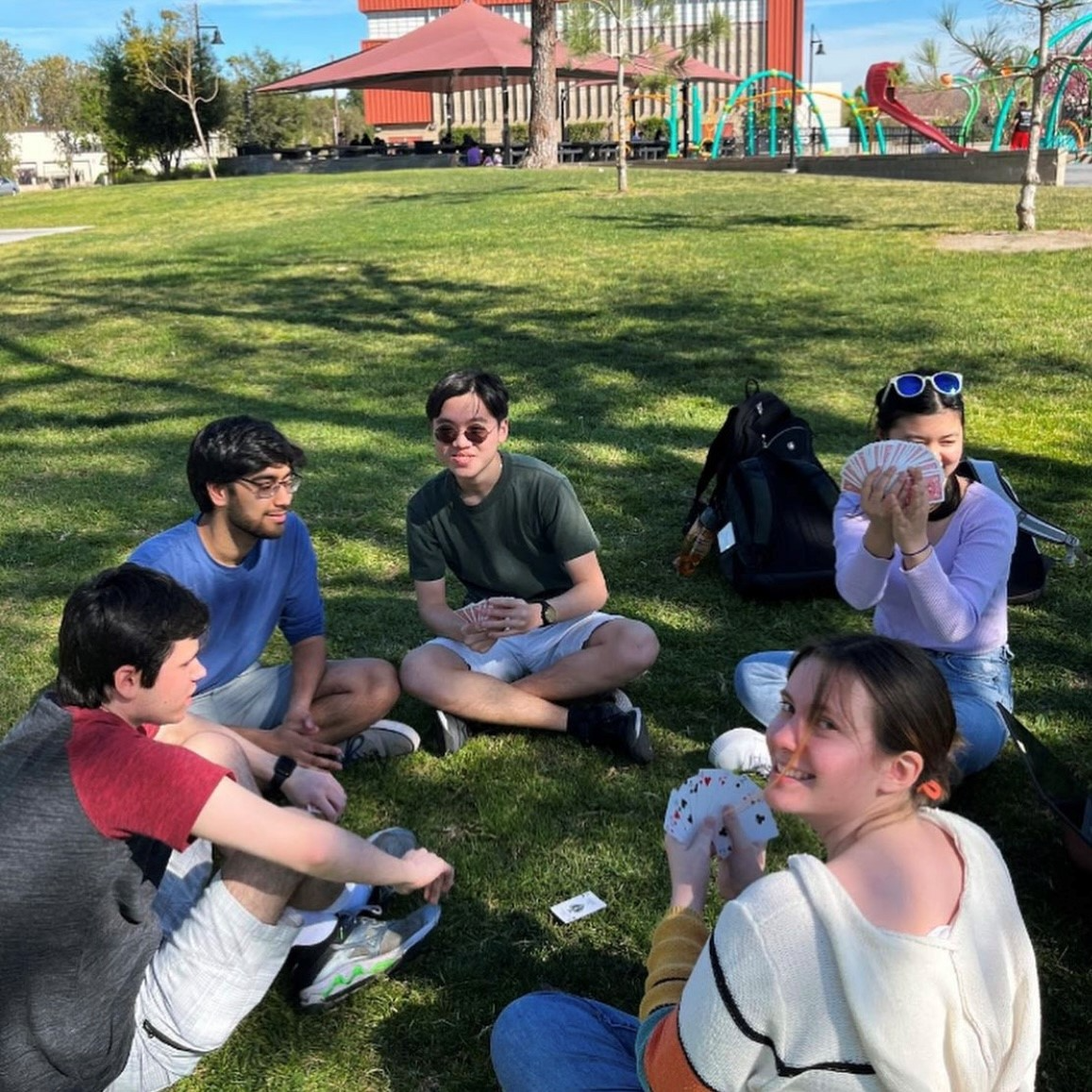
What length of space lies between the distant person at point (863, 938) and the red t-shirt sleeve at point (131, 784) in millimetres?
804

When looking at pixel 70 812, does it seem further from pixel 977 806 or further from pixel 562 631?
pixel 977 806

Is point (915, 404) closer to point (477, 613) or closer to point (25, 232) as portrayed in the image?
point (477, 613)

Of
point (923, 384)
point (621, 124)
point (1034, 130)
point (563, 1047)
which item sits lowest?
point (563, 1047)

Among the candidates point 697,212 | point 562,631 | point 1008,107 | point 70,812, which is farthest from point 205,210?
point 70,812

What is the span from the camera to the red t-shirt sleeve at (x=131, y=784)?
1.85 meters

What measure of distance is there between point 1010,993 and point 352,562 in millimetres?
4120

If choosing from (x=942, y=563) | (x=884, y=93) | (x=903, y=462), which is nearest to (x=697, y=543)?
(x=942, y=563)

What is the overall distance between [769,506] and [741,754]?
59.7 inches

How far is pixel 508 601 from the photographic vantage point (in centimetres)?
356

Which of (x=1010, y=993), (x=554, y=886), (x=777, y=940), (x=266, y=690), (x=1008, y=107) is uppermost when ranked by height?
(x=1008, y=107)

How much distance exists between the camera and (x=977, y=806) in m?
3.21

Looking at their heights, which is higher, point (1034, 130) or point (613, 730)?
point (1034, 130)

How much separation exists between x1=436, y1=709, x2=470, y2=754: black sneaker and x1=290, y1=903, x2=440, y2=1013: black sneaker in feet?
3.01

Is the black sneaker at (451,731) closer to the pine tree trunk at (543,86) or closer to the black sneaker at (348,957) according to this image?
the black sneaker at (348,957)
